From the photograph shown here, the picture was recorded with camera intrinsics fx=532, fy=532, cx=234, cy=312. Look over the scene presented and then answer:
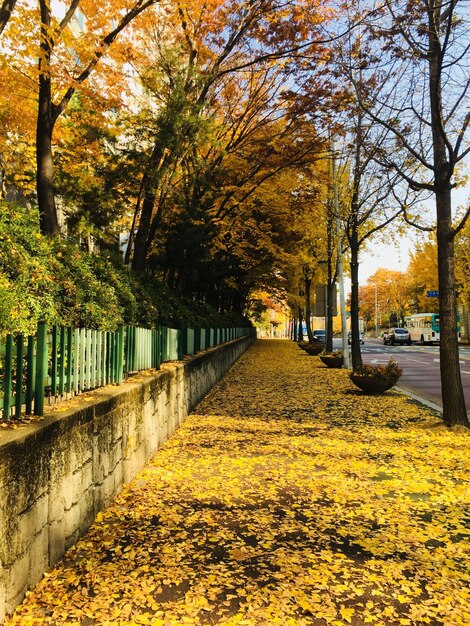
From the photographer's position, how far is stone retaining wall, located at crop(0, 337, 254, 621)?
9.98 ft

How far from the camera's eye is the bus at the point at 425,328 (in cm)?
5228

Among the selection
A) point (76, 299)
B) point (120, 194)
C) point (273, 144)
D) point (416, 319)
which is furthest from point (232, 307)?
point (76, 299)

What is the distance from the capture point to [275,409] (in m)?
11.2

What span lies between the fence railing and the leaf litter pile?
118 cm

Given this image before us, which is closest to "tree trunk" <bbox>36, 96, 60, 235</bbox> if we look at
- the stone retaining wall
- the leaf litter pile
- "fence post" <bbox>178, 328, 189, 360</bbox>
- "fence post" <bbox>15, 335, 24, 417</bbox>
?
"fence post" <bbox>178, 328, 189, 360</bbox>

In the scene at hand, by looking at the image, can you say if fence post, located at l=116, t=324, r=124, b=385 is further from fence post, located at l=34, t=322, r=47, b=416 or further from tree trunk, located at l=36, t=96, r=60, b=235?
tree trunk, located at l=36, t=96, r=60, b=235

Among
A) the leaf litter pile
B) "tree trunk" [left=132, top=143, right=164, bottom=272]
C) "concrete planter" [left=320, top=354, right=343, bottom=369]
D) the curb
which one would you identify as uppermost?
"tree trunk" [left=132, top=143, right=164, bottom=272]

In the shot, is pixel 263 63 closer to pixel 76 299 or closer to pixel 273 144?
pixel 273 144

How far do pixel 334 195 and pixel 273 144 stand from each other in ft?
16.1

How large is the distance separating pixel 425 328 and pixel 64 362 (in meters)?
53.8

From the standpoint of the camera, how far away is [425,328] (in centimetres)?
5409

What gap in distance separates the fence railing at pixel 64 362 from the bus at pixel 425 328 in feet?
157

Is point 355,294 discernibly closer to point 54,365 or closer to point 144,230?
point 144,230

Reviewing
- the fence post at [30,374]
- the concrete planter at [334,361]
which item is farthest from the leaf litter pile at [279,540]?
the concrete planter at [334,361]
